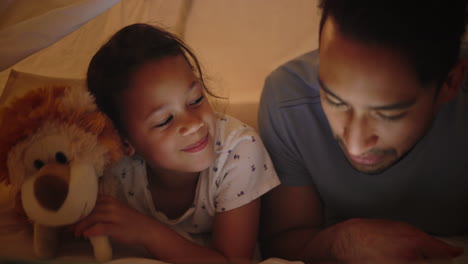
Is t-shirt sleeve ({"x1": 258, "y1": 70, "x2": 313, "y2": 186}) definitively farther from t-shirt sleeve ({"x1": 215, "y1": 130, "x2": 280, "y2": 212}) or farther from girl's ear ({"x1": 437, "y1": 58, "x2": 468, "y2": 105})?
girl's ear ({"x1": 437, "y1": 58, "x2": 468, "y2": 105})

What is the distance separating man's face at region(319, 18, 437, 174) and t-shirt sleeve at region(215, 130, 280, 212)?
0.47 feet

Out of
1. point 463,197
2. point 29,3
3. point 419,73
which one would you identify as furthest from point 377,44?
point 29,3

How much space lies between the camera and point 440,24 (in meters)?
0.45

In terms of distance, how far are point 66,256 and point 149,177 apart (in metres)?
0.20

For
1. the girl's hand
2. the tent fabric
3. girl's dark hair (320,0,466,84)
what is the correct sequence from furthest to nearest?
the tent fabric, the girl's hand, girl's dark hair (320,0,466,84)

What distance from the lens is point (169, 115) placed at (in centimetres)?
57

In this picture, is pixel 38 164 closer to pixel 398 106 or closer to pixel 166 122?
pixel 166 122

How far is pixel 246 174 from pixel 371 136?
219 millimetres

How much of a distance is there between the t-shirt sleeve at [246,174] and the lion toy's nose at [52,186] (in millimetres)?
252

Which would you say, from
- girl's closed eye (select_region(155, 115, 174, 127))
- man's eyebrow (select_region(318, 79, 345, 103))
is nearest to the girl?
girl's closed eye (select_region(155, 115, 174, 127))

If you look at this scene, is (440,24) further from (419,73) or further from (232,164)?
(232,164)

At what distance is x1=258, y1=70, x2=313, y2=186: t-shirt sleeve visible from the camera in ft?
2.14

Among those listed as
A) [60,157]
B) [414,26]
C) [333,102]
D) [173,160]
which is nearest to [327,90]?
[333,102]

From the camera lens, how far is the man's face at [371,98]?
1.54 ft
